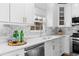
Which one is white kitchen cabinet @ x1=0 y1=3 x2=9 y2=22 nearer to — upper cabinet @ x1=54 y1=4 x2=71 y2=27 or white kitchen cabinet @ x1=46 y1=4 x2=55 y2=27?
white kitchen cabinet @ x1=46 y1=4 x2=55 y2=27

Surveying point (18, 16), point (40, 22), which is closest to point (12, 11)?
point (18, 16)

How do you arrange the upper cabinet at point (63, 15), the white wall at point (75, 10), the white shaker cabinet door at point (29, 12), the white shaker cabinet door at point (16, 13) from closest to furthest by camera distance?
1. the white shaker cabinet door at point (16, 13)
2. the white shaker cabinet door at point (29, 12)
3. the white wall at point (75, 10)
4. the upper cabinet at point (63, 15)

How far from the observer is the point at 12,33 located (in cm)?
154

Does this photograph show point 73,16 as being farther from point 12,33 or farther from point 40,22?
point 12,33

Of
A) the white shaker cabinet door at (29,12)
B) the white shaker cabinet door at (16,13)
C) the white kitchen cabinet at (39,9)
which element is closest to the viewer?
the white shaker cabinet door at (16,13)

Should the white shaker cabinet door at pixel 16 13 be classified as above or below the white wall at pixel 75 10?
below

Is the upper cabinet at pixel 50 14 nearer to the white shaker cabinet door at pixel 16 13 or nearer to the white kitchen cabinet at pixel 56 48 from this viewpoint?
the white kitchen cabinet at pixel 56 48

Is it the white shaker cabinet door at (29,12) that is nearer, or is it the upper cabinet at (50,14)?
the white shaker cabinet door at (29,12)

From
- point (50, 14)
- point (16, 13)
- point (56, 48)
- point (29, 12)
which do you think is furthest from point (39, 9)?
point (56, 48)

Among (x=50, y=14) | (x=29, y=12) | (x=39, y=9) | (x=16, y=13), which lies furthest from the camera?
(x=50, y=14)

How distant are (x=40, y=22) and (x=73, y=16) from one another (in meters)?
0.65

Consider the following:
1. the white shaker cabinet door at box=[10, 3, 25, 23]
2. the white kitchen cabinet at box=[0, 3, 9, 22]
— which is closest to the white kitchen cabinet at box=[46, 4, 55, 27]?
the white shaker cabinet door at box=[10, 3, 25, 23]

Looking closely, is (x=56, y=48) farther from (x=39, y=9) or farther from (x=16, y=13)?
(x=16, y=13)

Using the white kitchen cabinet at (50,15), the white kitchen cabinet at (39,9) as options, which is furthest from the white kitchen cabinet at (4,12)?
the white kitchen cabinet at (50,15)
